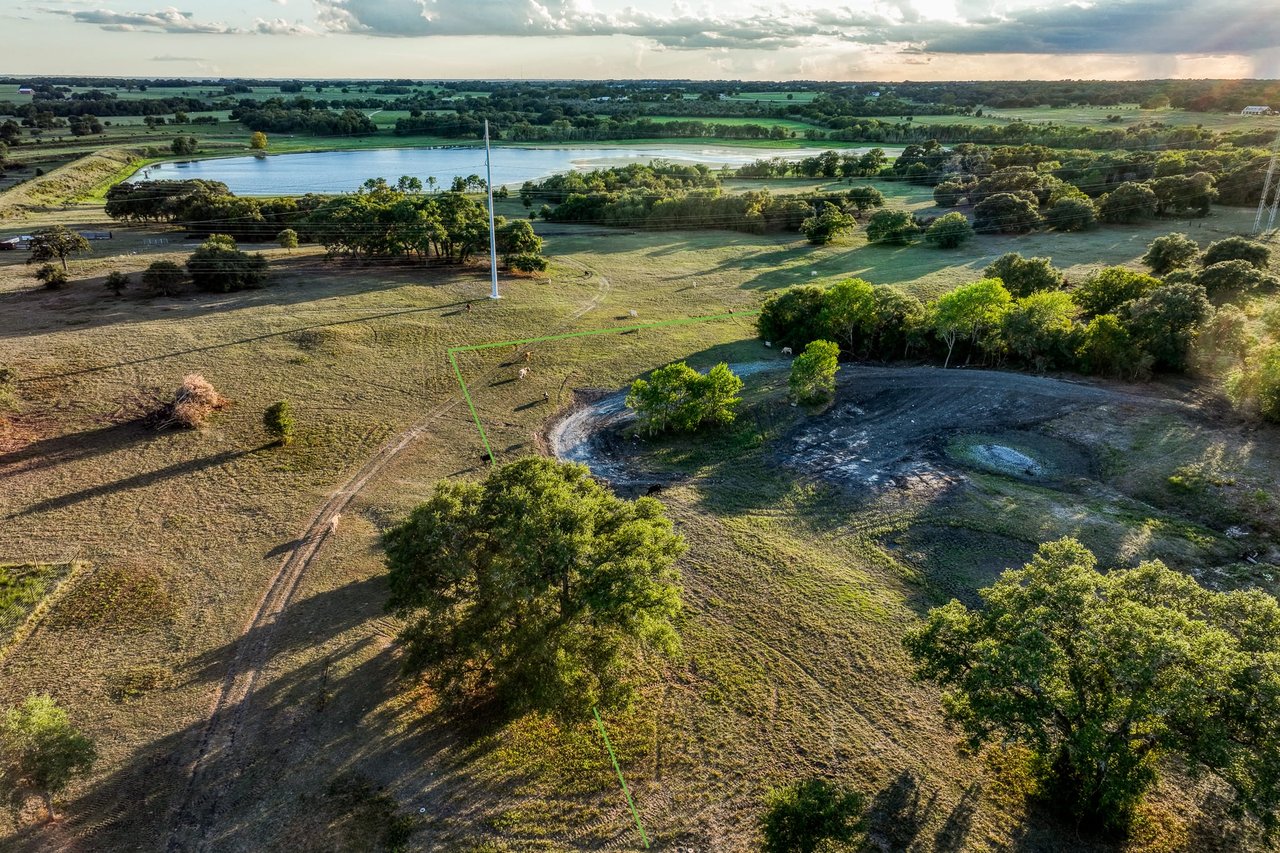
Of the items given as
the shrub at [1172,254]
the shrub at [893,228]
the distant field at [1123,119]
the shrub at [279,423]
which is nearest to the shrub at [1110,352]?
the shrub at [1172,254]

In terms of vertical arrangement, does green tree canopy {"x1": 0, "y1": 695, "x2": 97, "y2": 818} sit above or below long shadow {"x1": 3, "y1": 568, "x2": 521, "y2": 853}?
above

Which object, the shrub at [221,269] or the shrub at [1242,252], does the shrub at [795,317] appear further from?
the shrub at [221,269]

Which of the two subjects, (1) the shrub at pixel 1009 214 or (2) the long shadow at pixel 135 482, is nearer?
(2) the long shadow at pixel 135 482

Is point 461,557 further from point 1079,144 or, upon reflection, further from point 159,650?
point 1079,144

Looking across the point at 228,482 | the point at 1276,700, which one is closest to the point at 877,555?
the point at 1276,700

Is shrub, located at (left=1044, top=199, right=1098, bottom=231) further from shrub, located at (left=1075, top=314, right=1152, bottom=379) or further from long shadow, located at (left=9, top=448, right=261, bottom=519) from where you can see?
long shadow, located at (left=9, top=448, right=261, bottom=519)

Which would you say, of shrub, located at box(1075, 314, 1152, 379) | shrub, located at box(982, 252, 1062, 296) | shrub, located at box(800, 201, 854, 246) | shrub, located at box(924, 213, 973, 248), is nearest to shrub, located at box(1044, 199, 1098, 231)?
shrub, located at box(924, 213, 973, 248)
